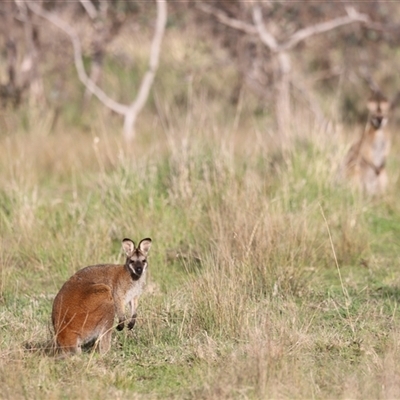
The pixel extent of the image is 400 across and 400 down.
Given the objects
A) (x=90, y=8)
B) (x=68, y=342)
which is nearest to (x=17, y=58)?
(x=90, y=8)

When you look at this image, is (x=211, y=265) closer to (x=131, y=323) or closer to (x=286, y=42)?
(x=131, y=323)

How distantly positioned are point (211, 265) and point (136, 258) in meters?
0.89

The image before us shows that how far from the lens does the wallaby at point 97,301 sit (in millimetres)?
4902

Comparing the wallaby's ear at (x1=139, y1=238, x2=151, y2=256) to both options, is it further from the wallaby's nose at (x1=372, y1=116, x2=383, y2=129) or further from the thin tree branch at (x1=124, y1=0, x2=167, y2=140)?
the thin tree branch at (x1=124, y1=0, x2=167, y2=140)

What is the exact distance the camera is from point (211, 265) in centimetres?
626

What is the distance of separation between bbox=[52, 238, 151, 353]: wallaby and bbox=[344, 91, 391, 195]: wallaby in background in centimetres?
466

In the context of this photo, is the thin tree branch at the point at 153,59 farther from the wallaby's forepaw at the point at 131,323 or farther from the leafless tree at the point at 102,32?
the wallaby's forepaw at the point at 131,323

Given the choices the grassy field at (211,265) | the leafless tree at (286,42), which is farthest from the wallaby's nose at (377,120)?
the leafless tree at (286,42)

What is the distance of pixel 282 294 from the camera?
6.27m

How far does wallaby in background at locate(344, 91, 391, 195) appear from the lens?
987 cm

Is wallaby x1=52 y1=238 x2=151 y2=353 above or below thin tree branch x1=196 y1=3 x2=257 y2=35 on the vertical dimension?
below

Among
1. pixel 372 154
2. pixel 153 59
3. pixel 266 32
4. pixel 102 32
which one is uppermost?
pixel 266 32

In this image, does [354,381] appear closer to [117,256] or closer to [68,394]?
[68,394]

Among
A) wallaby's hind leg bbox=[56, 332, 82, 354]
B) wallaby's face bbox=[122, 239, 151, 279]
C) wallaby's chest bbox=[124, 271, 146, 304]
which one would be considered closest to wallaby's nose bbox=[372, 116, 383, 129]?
wallaby's face bbox=[122, 239, 151, 279]
